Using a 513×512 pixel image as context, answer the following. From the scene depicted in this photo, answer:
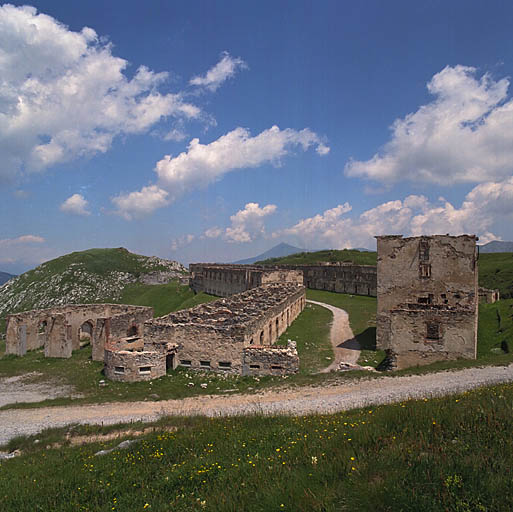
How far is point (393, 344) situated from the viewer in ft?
63.2

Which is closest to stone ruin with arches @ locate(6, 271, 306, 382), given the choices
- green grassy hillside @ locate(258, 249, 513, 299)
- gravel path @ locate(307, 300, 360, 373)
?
gravel path @ locate(307, 300, 360, 373)

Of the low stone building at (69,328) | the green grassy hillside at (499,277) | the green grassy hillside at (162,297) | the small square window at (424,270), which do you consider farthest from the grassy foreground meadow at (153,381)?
the green grassy hillside at (499,277)

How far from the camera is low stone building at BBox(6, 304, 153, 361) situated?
85.4 ft

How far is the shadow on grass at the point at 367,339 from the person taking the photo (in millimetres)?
24605

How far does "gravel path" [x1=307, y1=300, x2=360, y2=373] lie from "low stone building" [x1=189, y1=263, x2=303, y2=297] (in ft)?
57.4

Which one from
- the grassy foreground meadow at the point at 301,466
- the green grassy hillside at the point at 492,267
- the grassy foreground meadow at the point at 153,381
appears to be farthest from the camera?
the green grassy hillside at the point at 492,267

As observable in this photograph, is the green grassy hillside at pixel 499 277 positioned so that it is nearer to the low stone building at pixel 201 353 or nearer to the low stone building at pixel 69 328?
the low stone building at pixel 201 353

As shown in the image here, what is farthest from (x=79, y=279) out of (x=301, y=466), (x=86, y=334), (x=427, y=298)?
(x=301, y=466)

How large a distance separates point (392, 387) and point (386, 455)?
332 inches

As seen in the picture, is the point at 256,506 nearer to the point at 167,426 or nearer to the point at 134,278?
the point at 167,426

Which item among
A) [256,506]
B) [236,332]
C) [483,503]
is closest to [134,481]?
[256,506]

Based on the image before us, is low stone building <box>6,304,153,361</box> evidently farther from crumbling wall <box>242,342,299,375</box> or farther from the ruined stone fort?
crumbling wall <box>242,342,299,375</box>

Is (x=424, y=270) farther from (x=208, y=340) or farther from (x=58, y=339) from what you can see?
(x=58, y=339)

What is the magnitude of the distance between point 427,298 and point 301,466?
20.0 m
